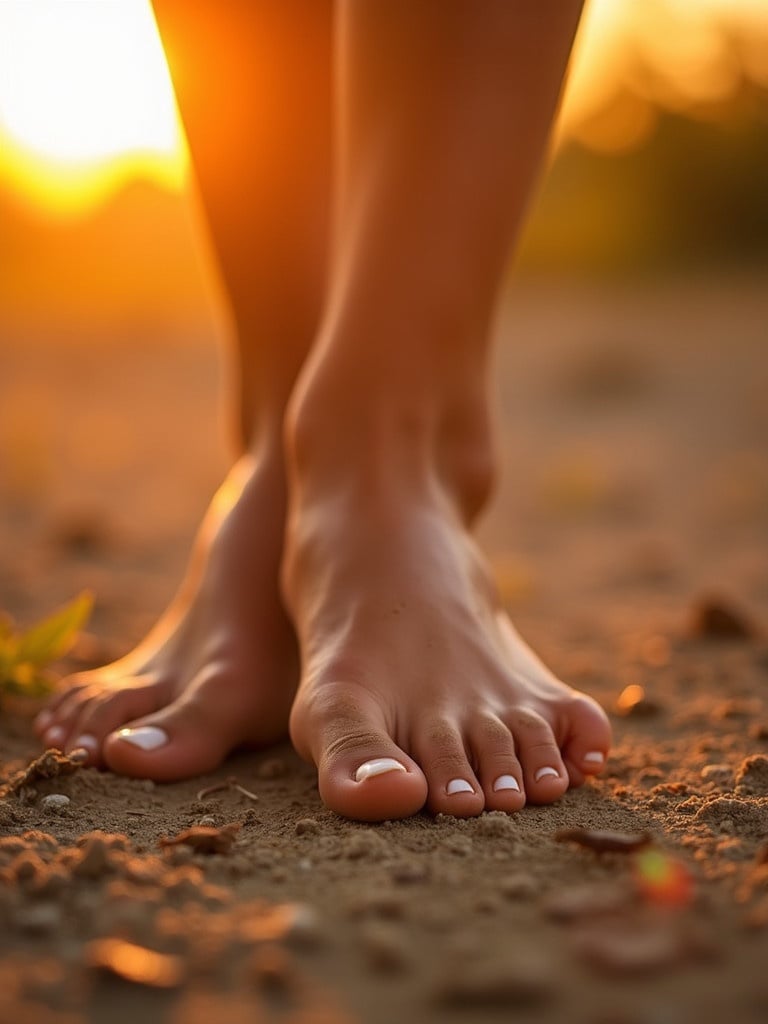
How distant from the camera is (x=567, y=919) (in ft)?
2.80

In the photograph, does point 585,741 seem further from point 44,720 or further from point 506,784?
point 44,720

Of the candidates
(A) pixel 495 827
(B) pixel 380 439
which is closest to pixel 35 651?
(B) pixel 380 439

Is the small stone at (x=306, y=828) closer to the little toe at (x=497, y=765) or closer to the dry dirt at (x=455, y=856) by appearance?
the dry dirt at (x=455, y=856)

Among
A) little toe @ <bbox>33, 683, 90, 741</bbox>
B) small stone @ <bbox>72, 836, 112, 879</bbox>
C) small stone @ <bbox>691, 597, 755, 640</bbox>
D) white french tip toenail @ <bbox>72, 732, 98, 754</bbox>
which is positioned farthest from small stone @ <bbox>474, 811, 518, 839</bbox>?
small stone @ <bbox>691, 597, 755, 640</bbox>

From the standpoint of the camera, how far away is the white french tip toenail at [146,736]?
4.52 ft

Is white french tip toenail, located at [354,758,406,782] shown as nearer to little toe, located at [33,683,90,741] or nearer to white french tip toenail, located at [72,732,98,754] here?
white french tip toenail, located at [72,732,98,754]

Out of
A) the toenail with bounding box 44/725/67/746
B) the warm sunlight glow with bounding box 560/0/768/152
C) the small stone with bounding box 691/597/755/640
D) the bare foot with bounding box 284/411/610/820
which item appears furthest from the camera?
the warm sunlight glow with bounding box 560/0/768/152

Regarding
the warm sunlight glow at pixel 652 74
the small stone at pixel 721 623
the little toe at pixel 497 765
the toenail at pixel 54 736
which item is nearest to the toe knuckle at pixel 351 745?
the little toe at pixel 497 765

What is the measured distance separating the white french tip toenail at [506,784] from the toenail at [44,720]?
69 centimetres

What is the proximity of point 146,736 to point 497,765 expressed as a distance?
0.45 m

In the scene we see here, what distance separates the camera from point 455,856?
102cm

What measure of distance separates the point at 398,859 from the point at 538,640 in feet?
3.73

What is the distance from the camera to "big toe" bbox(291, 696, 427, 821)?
112 cm

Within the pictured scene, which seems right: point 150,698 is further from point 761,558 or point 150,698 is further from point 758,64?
point 758,64
